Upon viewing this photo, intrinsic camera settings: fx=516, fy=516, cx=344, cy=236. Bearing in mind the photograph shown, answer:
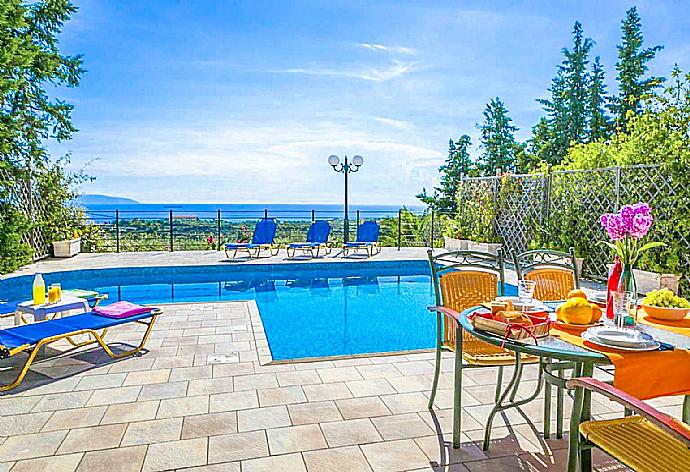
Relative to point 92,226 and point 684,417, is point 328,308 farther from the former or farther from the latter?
point 92,226

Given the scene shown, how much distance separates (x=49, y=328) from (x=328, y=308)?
12.0ft

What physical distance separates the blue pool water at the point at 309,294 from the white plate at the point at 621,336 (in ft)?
9.53

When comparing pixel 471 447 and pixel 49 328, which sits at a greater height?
pixel 49 328

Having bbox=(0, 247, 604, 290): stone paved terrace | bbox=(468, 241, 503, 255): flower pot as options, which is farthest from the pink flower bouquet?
bbox=(468, 241, 503, 255): flower pot

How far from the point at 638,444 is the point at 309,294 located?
6233mm

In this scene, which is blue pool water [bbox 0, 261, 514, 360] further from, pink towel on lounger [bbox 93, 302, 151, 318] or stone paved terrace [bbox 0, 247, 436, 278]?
pink towel on lounger [bbox 93, 302, 151, 318]

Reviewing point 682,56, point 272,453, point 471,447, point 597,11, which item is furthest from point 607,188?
point 682,56

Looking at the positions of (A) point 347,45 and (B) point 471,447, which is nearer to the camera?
(B) point 471,447

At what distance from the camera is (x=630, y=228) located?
2.15 meters

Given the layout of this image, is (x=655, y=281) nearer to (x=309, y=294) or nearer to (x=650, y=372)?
(x=309, y=294)

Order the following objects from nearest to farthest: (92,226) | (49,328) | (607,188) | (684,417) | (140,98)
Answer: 1. (684,417)
2. (49,328)
3. (607,188)
4. (92,226)
5. (140,98)

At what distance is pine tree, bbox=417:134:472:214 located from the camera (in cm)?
2014

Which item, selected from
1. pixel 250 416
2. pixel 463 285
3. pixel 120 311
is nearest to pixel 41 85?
pixel 120 311

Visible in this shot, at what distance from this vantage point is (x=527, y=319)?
2.13 metres
